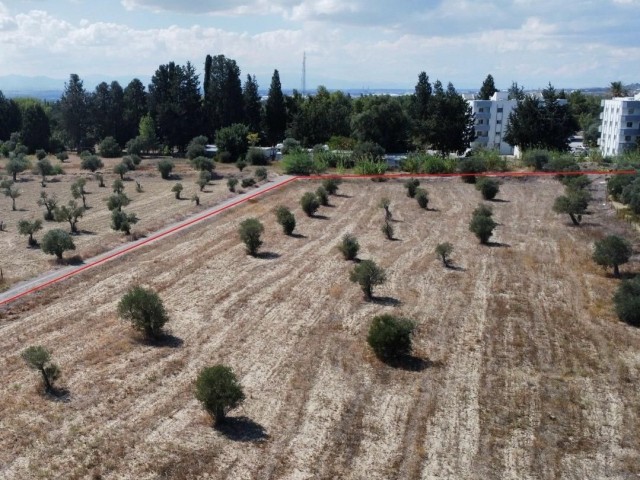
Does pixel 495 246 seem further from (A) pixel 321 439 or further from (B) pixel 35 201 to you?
(B) pixel 35 201

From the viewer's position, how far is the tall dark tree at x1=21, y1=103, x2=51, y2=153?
69.3m

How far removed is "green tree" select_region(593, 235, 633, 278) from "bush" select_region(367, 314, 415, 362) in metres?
11.1

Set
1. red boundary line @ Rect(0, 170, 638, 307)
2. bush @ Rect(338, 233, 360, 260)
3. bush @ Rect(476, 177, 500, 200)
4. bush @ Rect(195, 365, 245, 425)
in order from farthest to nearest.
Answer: bush @ Rect(476, 177, 500, 200) < bush @ Rect(338, 233, 360, 260) < red boundary line @ Rect(0, 170, 638, 307) < bush @ Rect(195, 365, 245, 425)

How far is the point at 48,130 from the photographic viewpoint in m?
71.3

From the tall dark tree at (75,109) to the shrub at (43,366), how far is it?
201ft

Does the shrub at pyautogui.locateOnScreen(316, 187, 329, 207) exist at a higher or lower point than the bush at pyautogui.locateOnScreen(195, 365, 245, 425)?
higher

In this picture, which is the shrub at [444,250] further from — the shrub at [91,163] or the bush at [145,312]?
the shrub at [91,163]

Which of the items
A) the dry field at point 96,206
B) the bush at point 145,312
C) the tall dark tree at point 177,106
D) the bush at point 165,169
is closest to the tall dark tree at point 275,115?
the tall dark tree at point 177,106

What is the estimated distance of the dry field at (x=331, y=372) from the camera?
12203 millimetres

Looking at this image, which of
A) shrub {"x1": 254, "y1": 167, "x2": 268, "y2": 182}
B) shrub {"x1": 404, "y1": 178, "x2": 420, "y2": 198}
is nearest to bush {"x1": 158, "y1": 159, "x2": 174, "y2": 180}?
shrub {"x1": 254, "y1": 167, "x2": 268, "y2": 182}

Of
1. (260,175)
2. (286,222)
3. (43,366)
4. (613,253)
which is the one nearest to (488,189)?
(286,222)

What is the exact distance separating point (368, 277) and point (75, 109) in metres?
58.9

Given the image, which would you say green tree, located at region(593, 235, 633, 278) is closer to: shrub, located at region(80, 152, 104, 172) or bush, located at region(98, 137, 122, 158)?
shrub, located at region(80, 152, 104, 172)

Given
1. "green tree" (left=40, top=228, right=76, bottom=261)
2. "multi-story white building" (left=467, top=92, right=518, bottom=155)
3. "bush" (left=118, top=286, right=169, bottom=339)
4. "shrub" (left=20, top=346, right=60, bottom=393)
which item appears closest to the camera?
"shrub" (left=20, top=346, right=60, bottom=393)
